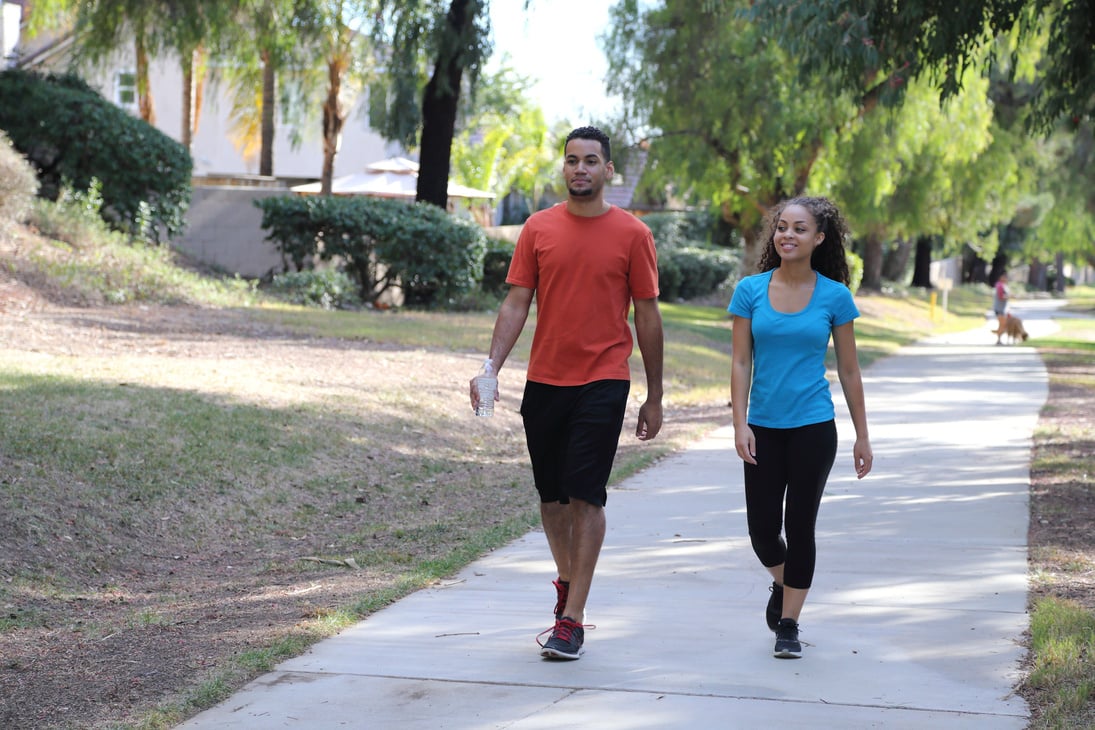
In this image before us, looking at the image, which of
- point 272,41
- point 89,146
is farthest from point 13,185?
point 272,41

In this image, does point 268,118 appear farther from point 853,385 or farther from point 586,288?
point 853,385

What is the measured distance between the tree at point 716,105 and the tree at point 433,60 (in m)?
4.43

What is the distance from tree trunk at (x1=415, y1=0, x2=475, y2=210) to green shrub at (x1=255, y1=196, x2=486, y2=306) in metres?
1.29

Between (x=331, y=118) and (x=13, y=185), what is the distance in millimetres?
14588

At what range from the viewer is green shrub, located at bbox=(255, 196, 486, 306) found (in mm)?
19734

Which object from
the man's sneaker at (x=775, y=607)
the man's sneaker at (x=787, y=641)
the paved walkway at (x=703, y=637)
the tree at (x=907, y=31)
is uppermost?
the tree at (x=907, y=31)

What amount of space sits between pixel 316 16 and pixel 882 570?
16.2 m

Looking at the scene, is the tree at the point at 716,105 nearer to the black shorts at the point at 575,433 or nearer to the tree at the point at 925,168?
the tree at the point at 925,168

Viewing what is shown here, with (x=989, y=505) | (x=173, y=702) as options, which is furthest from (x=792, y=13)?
(x=173, y=702)

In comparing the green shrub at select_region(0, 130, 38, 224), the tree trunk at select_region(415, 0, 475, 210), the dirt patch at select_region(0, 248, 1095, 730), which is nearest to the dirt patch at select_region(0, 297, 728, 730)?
the dirt patch at select_region(0, 248, 1095, 730)

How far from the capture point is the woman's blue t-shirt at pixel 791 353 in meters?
5.27

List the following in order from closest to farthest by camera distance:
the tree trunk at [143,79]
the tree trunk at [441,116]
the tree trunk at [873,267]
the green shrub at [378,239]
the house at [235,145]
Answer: the green shrub at [378,239], the tree trunk at [441,116], the tree trunk at [143,79], the house at [235,145], the tree trunk at [873,267]

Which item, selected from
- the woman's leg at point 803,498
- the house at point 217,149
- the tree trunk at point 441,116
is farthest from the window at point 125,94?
the woman's leg at point 803,498

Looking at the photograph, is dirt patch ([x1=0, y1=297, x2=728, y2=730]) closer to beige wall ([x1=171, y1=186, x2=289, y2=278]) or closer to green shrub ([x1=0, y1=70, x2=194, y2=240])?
green shrub ([x1=0, y1=70, x2=194, y2=240])
